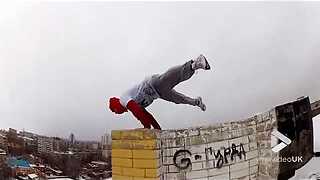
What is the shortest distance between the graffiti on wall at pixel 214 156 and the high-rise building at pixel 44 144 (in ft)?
1.94

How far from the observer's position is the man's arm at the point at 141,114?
6.68 ft

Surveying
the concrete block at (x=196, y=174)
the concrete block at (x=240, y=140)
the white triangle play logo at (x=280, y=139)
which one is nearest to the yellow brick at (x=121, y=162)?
the concrete block at (x=196, y=174)

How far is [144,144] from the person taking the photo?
203cm

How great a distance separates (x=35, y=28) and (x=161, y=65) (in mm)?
631

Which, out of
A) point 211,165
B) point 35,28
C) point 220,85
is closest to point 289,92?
point 220,85

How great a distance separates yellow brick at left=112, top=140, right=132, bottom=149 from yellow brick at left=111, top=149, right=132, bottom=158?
14 mm

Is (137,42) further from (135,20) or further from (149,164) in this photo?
(149,164)

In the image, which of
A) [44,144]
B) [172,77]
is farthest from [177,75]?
[44,144]

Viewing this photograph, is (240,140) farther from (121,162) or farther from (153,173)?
(121,162)

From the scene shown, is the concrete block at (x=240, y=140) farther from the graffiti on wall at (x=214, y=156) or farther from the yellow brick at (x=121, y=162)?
the yellow brick at (x=121, y=162)

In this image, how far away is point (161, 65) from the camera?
79.7 inches

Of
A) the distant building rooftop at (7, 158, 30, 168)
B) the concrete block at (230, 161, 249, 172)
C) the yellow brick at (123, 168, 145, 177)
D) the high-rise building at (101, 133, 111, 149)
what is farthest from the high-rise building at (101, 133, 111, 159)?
the concrete block at (230, 161, 249, 172)

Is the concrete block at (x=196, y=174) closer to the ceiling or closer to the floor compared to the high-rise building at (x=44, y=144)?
closer to the floor

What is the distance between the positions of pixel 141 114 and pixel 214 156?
0.40 metres
